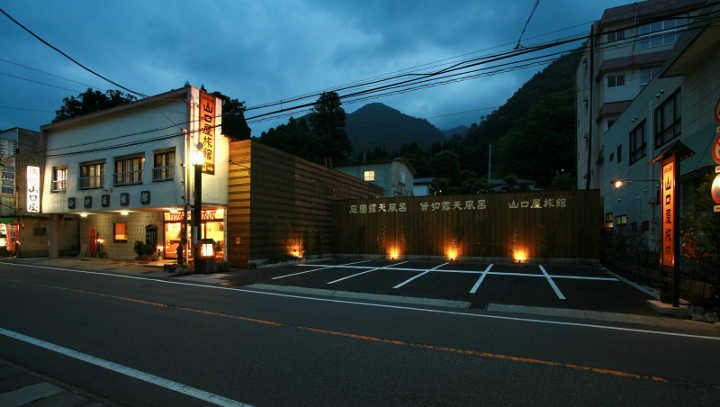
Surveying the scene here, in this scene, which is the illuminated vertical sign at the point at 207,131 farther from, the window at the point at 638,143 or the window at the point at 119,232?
the window at the point at 638,143

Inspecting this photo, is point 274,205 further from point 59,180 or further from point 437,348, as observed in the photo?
point 59,180

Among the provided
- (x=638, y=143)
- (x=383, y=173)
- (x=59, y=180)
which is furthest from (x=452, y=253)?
(x=59, y=180)

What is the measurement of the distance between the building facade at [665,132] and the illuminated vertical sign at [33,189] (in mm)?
29083

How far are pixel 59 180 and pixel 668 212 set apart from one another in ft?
91.0

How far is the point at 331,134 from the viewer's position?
63.1 meters

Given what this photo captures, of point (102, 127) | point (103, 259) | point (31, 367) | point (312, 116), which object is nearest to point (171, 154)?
point (102, 127)

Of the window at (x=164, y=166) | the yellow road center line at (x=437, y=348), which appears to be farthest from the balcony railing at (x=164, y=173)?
the yellow road center line at (x=437, y=348)

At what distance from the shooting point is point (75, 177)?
19156mm

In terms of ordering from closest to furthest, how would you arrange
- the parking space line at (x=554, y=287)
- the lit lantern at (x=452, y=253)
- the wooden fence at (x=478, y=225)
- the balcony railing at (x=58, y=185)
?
1. the parking space line at (x=554, y=287)
2. the wooden fence at (x=478, y=225)
3. the lit lantern at (x=452, y=253)
4. the balcony railing at (x=58, y=185)

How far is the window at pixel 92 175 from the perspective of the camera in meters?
18.4

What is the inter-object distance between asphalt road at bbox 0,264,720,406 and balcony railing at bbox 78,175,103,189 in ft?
42.5

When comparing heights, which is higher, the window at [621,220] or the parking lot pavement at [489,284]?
the window at [621,220]

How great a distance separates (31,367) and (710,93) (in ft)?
Answer: 52.4

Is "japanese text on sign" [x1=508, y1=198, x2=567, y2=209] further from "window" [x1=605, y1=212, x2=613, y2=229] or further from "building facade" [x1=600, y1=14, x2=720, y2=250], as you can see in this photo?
"window" [x1=605, y1=212, x2=613, y2=229]
